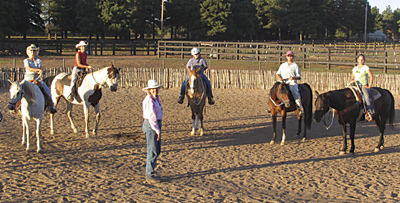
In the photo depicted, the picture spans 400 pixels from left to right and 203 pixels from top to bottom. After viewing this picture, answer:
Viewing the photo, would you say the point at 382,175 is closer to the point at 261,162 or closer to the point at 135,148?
the point at 261,162

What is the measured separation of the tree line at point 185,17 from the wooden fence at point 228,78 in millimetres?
26953

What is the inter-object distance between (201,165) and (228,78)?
12.4 m

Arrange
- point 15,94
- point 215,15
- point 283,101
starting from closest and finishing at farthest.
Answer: point 15,94 < point 283,101 < point 215,15

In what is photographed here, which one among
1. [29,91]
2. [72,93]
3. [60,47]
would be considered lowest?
[72,93]

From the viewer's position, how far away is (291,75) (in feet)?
34.0

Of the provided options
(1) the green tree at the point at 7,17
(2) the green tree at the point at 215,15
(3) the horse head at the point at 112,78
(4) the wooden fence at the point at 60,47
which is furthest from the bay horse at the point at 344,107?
(2) the green tree at the point at 215,15

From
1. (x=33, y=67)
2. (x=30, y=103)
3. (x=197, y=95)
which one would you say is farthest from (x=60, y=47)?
(x=30, y=103)

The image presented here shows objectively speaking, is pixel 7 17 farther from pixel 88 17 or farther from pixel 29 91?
pixel 29 91

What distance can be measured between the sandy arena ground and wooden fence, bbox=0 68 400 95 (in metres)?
6.36

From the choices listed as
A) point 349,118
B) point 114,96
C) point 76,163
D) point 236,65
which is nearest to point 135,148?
point 76,163

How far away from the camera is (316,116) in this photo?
9.16m

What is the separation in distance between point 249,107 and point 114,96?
613 centimetres

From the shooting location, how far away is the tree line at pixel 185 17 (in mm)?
53062

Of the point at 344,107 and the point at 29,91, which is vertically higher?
the point at 29,91
